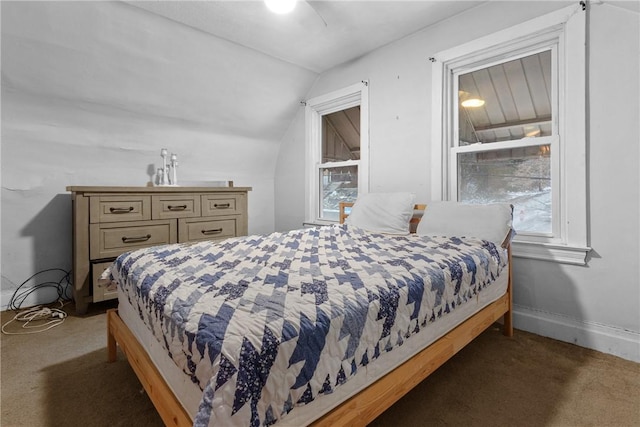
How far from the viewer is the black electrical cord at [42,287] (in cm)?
254

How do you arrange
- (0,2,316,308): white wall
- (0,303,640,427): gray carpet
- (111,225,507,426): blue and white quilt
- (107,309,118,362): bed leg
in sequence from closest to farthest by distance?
(111,225,507,426): blue and white quilt
(0,303,640,427): gray carpet
(107,309,118,362): bed leg
(0,2,316,308): white wall

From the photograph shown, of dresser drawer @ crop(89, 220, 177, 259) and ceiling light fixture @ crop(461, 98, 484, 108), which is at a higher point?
ceiling light fixture @ crop(461, 98, 484, 108)

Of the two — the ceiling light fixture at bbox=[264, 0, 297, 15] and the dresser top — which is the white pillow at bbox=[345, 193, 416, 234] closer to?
Result: the dresser top

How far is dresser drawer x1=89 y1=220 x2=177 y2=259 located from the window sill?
2781 mm

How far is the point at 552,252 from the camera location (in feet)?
6.84

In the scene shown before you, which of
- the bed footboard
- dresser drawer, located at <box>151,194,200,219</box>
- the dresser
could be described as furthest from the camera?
dresser drawer, located at <box>151,194,200,219</box>

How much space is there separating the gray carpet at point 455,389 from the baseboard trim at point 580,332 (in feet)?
0.21

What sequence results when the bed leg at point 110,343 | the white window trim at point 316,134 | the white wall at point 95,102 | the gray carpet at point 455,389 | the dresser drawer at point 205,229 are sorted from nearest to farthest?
the gray carpet at point 455,389, the bed leg at point 110,343, the white wall at point 95,102, the dresser drawer at point 205,229, the white window trim at point 316,134

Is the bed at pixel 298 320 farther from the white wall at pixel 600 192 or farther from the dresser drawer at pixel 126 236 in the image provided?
the dresser drawer at pixel 126 236

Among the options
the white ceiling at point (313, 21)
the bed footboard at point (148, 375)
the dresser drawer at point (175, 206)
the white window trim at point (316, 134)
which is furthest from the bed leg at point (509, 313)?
the dresser drawer at point (175, 206)

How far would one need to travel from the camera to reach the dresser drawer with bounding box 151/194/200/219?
2.73 metres

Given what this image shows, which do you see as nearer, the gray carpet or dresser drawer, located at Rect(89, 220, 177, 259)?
the gray carpet

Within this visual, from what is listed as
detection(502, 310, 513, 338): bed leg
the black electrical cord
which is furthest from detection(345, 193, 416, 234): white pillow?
the black electrical cord

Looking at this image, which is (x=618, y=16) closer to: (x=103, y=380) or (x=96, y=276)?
(x=103, y=380)
